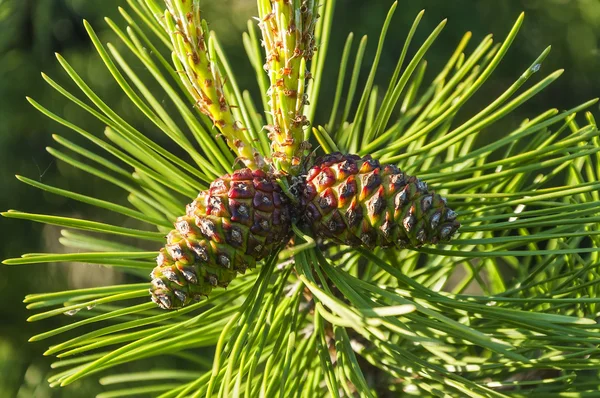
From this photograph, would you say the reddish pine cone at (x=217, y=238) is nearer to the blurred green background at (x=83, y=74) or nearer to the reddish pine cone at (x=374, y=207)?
the reddish pine cone at (x=374, y=207)

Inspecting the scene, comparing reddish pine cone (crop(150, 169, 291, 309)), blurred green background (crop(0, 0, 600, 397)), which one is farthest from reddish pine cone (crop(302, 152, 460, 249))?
blurred green background (crop(0, 0, 600, 397))

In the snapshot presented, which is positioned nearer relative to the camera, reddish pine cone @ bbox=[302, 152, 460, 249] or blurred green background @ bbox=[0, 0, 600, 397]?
reddish pine cone @ bbox=[302, 152, 460, 249]

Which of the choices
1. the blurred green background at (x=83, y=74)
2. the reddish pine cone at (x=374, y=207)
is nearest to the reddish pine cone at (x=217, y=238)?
the reddish pine cone at (x=374, y=207)

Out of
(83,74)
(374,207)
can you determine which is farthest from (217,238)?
(83,74)

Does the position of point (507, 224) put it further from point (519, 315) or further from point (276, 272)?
point (276, 272)

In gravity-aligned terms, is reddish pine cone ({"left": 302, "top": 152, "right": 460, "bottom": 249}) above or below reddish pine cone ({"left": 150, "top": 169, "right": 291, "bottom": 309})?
above

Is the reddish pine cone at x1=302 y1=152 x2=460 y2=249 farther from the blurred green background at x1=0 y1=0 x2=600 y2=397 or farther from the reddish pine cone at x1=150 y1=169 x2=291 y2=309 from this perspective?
the blurred green background at x1=0 y1=0 x2=600 y2=397
